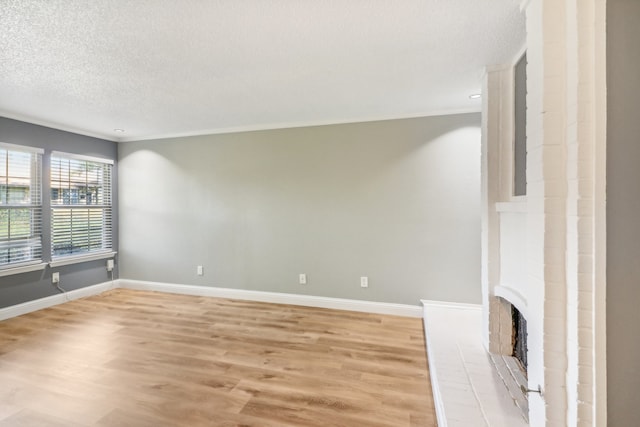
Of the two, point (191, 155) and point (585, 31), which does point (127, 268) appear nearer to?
point (191, 155)

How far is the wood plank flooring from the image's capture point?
1806 mm

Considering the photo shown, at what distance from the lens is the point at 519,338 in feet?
7.02

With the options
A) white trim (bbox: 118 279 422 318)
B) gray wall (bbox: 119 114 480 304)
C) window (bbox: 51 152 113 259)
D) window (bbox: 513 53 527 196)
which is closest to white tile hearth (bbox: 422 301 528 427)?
white trim (bbox: 118 279 422 318)

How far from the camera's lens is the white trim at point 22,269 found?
3.25 metres

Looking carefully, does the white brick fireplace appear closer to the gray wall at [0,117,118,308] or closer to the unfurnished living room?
the unfurnished living room

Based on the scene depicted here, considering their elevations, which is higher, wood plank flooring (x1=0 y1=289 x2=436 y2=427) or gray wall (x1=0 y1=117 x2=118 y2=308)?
gray wall (x1=0 y1=117 x2=118 y2=308)

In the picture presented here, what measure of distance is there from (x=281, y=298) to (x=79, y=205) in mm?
3199

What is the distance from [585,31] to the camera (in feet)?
3.73

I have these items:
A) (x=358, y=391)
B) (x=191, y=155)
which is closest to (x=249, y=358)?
(x=358, y=391)

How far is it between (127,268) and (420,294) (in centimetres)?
440

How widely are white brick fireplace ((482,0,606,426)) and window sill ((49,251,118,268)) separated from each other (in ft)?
16.7

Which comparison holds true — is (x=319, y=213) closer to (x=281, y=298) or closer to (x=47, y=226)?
(x=281, y=298)
